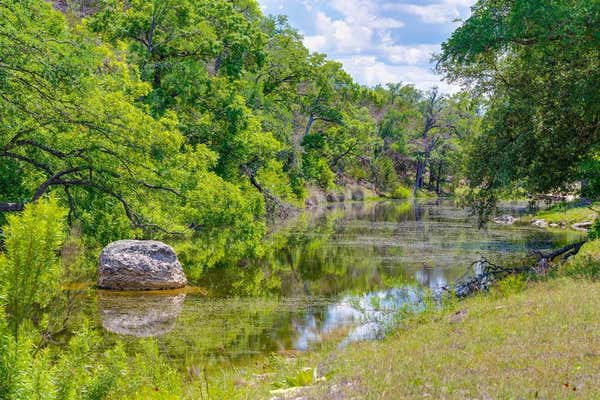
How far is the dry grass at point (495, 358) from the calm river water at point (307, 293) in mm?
3210

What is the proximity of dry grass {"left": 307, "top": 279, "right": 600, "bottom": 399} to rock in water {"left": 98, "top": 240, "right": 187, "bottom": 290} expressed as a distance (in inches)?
367

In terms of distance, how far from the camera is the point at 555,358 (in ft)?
23.0

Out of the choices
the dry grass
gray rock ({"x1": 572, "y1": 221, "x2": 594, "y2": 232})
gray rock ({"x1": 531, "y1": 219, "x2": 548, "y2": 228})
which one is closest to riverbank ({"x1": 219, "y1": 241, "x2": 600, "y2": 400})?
the dry grass

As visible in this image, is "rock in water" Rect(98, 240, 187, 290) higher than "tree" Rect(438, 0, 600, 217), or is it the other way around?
"tree" Rect(438, 0, 600, 217)

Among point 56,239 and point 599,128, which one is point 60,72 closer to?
point 56,239

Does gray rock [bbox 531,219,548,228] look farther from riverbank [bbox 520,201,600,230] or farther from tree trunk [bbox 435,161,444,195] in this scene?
tree trunk [bbox 435,161,444,195]

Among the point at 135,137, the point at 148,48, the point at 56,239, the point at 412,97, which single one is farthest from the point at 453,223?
the point at 412,97

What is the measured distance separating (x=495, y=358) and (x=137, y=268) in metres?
13.5

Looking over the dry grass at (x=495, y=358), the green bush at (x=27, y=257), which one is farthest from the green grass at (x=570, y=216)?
Result: the green bush at (x=27, y=257)

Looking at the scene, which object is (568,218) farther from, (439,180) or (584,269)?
(439,180)

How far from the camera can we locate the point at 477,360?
7414 mm

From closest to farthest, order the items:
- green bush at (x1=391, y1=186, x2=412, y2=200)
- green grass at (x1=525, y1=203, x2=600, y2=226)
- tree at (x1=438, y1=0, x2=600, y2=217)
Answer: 1. tree at (x1=438, y1=0, x2=600, y2=217)
2. green grass at (x1=525, y1=203, x2=600, y2=226)
3. green bush at (x1=391, y1=186, x2=412, y2=200)

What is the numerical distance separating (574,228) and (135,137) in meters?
31.9

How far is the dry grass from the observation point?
6.13 meters
